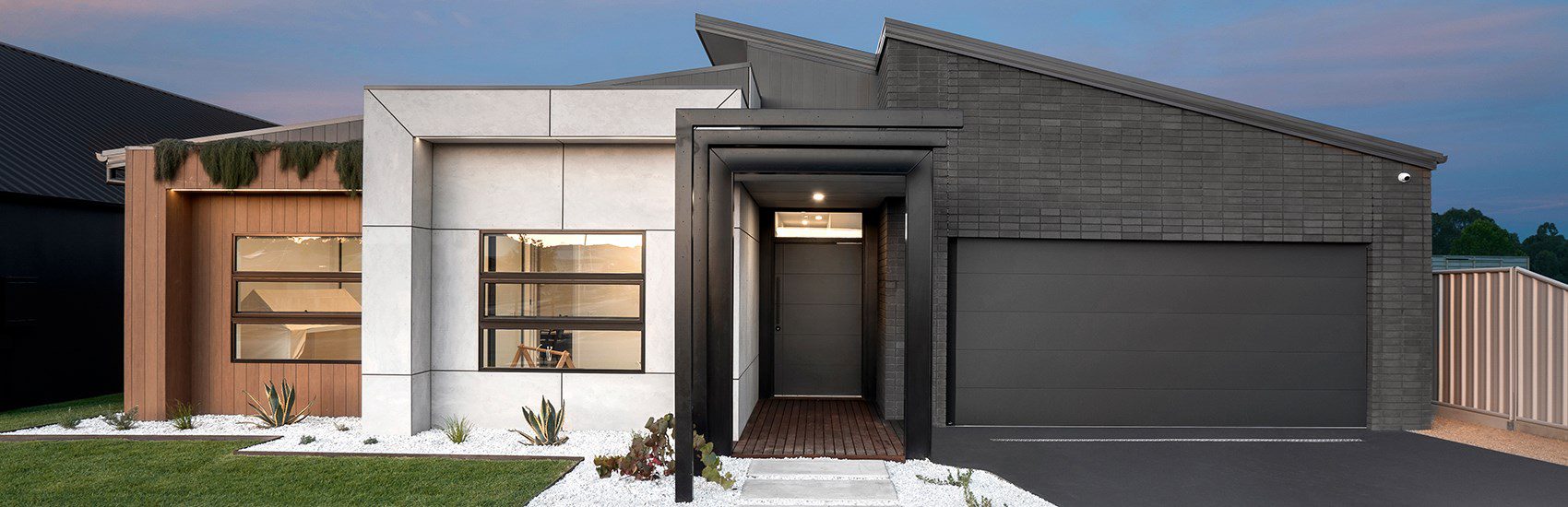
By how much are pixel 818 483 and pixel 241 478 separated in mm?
4148

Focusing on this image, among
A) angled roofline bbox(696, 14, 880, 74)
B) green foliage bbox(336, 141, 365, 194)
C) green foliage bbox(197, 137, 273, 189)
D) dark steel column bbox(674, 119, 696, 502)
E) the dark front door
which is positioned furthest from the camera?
the dark front door

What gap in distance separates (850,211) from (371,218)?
5039mm

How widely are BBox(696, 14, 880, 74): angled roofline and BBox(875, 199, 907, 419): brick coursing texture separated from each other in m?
1.81

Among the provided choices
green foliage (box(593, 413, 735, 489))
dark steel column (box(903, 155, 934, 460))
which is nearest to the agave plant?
green foliage (box(593, 413, 735, 489))

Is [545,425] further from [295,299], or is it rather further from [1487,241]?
[1487,241]

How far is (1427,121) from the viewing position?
6184cm

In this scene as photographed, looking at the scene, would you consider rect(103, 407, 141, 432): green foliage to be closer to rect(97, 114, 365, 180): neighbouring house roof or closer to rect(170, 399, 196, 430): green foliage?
Answer: rect(170, 399, 196, 430): green foliage

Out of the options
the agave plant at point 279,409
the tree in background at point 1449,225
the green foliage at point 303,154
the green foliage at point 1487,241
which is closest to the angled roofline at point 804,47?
the green foliage at point 303,154

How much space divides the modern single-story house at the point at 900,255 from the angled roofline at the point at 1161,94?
0.10 feet

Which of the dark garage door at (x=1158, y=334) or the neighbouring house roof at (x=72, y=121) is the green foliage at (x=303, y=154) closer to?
the neighbouring house roof at (x=72, y=121)

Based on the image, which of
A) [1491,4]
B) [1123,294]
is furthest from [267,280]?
[1491,4]

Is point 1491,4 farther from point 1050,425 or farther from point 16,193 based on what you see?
point 16,193

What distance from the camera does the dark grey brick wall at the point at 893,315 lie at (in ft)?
24.9

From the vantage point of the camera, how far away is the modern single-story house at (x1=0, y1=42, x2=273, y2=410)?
29.1 ft
